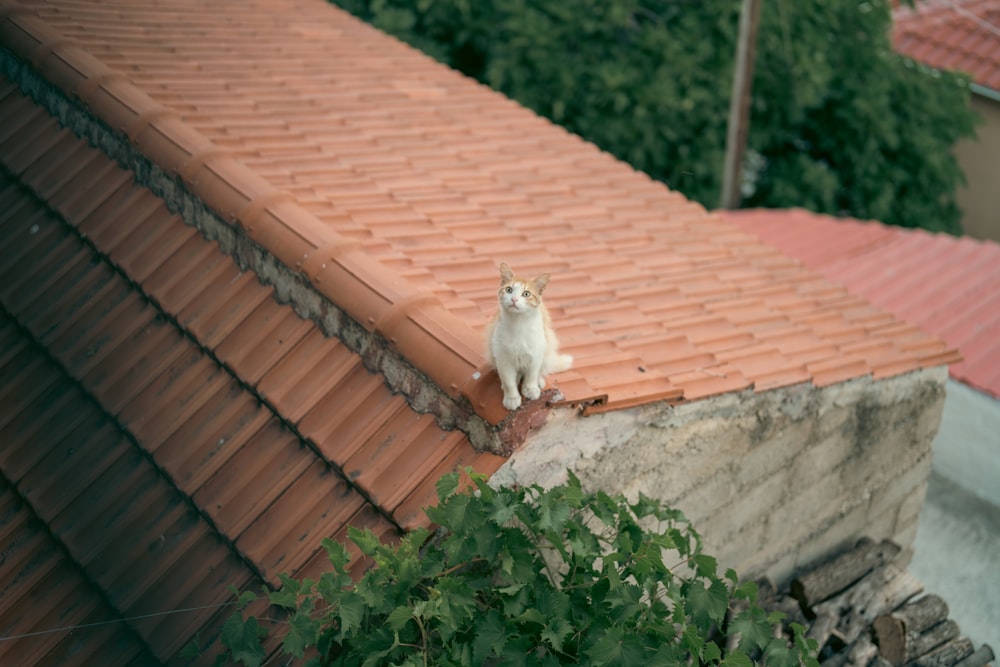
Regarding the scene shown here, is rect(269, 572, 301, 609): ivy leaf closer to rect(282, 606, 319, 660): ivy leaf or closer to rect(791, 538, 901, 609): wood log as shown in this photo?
rect(282, 606, 319, 660): ivy leaf

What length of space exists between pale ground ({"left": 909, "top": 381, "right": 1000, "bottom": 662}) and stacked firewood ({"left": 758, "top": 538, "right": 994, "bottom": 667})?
226cm

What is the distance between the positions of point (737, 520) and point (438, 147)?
3.09 metres

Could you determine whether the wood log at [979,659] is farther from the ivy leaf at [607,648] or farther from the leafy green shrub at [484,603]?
the ivy leaf at [607,648]

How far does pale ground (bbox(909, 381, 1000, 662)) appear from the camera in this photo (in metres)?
7.50

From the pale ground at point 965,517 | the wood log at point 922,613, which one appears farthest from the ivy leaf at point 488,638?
the pale ground at point 965,517

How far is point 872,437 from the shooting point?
5.51 meters

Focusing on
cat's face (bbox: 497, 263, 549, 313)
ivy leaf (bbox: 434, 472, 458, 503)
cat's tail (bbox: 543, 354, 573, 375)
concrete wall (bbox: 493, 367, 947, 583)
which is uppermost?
cat's face (bbox: 497, 263, 549, 313)

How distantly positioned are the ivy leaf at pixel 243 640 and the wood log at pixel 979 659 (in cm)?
392

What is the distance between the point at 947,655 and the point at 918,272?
546 cm

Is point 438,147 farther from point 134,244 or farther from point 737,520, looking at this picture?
point 737,520

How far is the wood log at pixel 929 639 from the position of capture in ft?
16.3

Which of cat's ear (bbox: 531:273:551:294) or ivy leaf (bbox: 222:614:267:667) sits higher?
cat's ear (bbox: 531:273:551:294)

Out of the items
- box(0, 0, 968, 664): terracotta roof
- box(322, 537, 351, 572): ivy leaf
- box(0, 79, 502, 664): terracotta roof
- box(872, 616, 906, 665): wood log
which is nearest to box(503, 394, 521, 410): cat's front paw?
box(0, 0, 968, 664): terracotta roof

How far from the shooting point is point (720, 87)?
1266 cm
